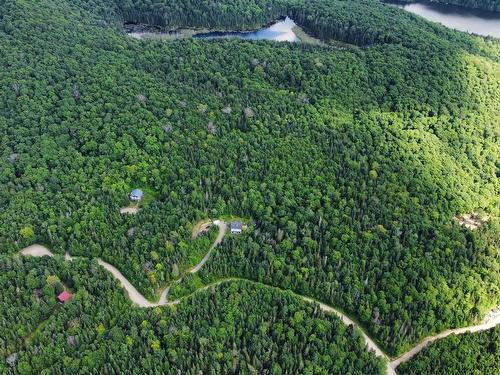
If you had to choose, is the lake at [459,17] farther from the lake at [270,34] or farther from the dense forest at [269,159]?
the lake at [270,34]

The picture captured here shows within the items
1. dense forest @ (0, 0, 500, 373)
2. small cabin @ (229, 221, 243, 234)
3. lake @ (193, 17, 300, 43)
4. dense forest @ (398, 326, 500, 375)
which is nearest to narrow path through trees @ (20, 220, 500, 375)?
dense forest @ (0, 0, 500, 373)

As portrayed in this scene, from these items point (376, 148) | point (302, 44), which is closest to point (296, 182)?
point (376, 148)

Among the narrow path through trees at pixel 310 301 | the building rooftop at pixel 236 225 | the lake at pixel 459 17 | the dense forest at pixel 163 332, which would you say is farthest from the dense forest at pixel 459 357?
the lake at pixel 459 17

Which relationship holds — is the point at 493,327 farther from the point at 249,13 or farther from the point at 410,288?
the point at 249,13

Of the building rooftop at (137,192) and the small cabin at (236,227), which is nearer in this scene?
the small cabin at (236,227)

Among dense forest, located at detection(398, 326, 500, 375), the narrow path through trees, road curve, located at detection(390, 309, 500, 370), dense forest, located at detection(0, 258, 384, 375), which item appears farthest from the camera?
the narrow path through trees

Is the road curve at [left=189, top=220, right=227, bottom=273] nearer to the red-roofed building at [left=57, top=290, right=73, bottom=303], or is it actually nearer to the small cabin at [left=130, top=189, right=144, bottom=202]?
the small cabin at [left=130, top=189, right=144, bottom=202]

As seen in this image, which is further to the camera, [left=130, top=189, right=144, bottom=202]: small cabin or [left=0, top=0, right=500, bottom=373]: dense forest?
[left=130, top=189, right=144, bottom=202]: small cabin
